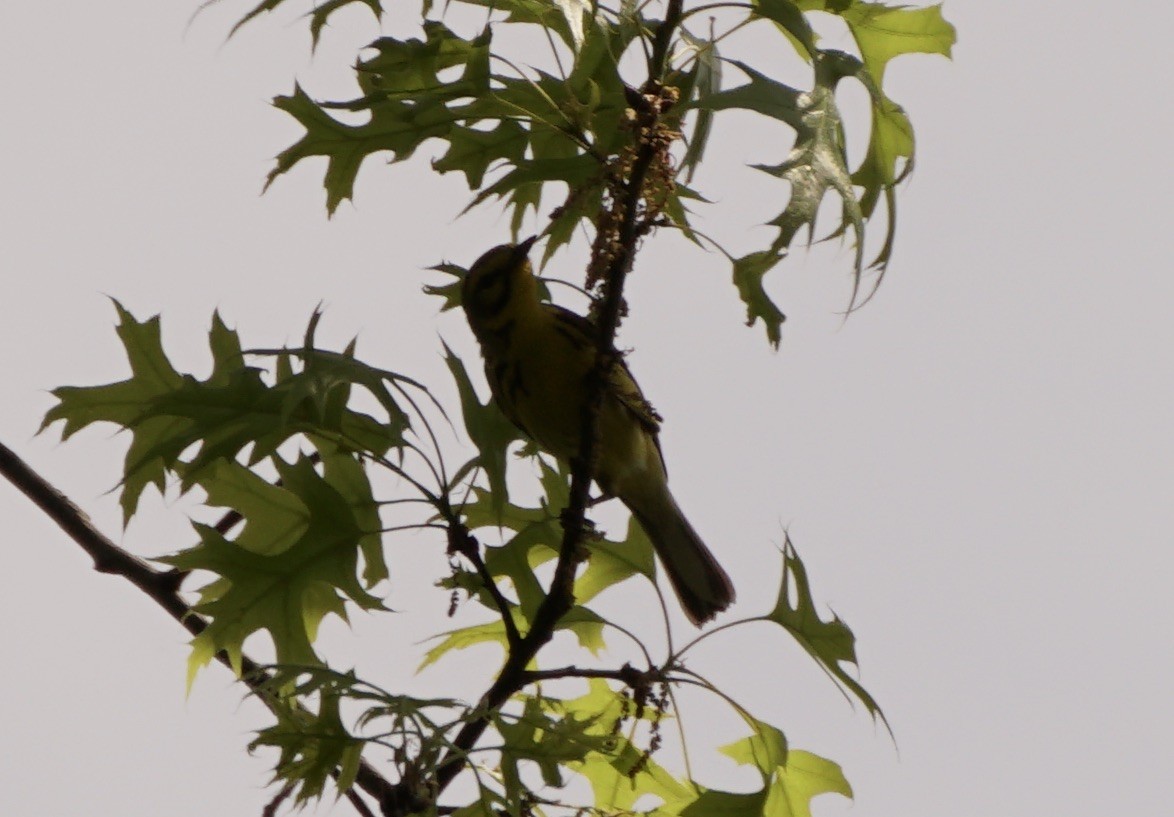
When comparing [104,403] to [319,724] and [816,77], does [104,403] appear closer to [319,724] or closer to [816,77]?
[319,724]

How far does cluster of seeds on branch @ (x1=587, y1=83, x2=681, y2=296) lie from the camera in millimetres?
2426

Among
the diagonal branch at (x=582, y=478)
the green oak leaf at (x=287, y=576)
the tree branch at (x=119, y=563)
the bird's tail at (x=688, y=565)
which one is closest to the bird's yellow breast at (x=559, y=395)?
the bird's tail at (x=688, y=565)

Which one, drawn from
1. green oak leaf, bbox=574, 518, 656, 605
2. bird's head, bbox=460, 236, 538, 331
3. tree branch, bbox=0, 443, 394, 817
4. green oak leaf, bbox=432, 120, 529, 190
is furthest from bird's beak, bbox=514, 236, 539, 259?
tree branch, bbox=0, 443, 394, 817

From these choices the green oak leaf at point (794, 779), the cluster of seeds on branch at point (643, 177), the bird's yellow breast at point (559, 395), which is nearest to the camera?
the cluster of seeds on branch at point (643, 177)

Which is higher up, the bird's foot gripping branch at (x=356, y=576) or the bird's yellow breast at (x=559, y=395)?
the bird's yellow breast at (x=559, y=395)

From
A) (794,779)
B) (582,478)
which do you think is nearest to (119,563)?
(582,478)

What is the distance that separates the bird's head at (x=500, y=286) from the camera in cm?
402

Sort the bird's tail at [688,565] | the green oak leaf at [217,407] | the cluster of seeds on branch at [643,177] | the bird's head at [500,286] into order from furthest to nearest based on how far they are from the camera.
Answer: the bird's tail at [688,565] < the bird's head at [500,286] < the green oak leaf at [217,407] < the cluster of seeds on branch at [643,177]

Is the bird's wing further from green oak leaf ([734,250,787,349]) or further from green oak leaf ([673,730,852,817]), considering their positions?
green oak leaf ([673,730,852,817])

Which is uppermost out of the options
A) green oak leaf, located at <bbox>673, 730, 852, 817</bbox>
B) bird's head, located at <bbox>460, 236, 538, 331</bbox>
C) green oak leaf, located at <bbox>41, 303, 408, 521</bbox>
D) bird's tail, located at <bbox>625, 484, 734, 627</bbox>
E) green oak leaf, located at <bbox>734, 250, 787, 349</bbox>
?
bird's head, located at <bbox>460, 236, 538, 331</bbox>

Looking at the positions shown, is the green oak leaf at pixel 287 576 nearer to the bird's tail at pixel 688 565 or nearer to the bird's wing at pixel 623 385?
the bird's wing at pixel 623 385

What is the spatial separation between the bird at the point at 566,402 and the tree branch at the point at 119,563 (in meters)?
0.97

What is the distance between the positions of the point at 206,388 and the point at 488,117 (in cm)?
76

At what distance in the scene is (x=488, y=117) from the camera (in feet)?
9.36
